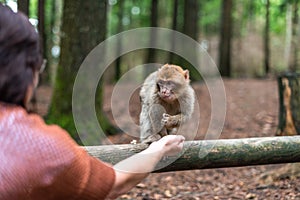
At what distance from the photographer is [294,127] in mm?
6246

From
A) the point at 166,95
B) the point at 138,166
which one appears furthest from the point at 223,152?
the point at 138,166

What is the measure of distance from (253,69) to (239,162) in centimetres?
1737

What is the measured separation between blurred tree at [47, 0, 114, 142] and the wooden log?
13.2 ft

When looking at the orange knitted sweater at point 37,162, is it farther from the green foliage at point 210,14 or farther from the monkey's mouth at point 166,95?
the green foliage at point 210,14

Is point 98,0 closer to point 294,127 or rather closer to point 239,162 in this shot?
Answer: point 294,127

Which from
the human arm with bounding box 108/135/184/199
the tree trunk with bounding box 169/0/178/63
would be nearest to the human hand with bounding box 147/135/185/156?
the human arm with bounding box 108/135/184/199

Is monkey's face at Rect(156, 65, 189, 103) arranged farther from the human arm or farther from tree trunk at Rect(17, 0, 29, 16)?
tree trunk at Rect(17, 0, 29, 16)

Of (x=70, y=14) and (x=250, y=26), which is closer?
(x=70, y=14)

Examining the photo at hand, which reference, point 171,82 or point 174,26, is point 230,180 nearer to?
point 171,82

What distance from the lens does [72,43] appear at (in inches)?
293

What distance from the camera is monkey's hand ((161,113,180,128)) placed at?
3905 millimetres

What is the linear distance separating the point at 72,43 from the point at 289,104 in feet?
12.3

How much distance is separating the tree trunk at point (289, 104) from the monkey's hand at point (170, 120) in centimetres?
287

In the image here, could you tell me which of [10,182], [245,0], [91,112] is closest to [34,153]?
[10,182]
